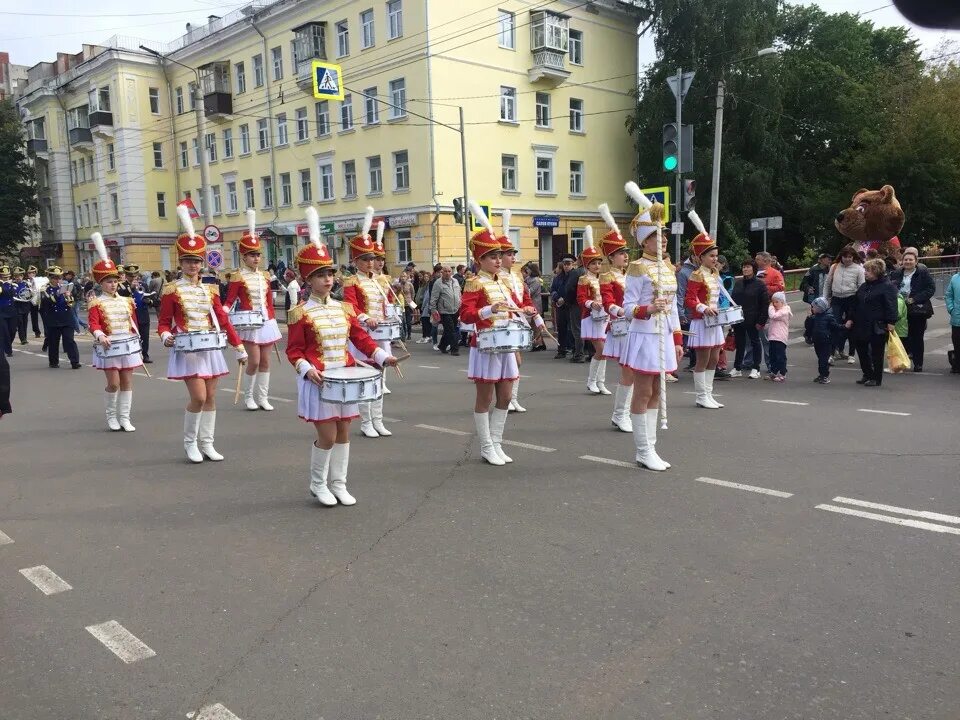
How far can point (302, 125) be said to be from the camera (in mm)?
39688

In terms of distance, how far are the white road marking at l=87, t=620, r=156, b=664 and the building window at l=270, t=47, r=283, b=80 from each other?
130 ft

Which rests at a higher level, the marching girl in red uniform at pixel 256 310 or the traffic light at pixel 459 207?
the traffic light at pixel 459 207

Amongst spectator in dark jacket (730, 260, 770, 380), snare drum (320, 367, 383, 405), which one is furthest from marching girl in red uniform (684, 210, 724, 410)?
snare drum (320, 367, 383, 405)

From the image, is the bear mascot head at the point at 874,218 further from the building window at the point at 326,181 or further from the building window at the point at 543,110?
the building window at the point at 326,181

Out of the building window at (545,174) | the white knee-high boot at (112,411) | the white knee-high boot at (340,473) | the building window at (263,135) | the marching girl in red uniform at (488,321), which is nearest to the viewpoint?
the white knee-high boot at (340,473)

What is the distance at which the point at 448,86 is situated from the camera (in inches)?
1320

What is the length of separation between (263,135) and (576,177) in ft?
53.9

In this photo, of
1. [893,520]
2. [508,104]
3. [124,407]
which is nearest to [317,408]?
[893,520]

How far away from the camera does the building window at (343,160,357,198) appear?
37.3 meters

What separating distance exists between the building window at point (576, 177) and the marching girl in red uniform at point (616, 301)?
97.1ft

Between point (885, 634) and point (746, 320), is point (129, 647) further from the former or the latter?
point (746, 320)

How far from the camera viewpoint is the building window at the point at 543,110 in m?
37.5

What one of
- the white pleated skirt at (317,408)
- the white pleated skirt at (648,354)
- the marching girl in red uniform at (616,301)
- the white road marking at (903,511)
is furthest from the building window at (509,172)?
the white road marking at (903,511)

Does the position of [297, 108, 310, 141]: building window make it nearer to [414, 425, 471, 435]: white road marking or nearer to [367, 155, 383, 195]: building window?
[367, 155, 383, 195]: building window
